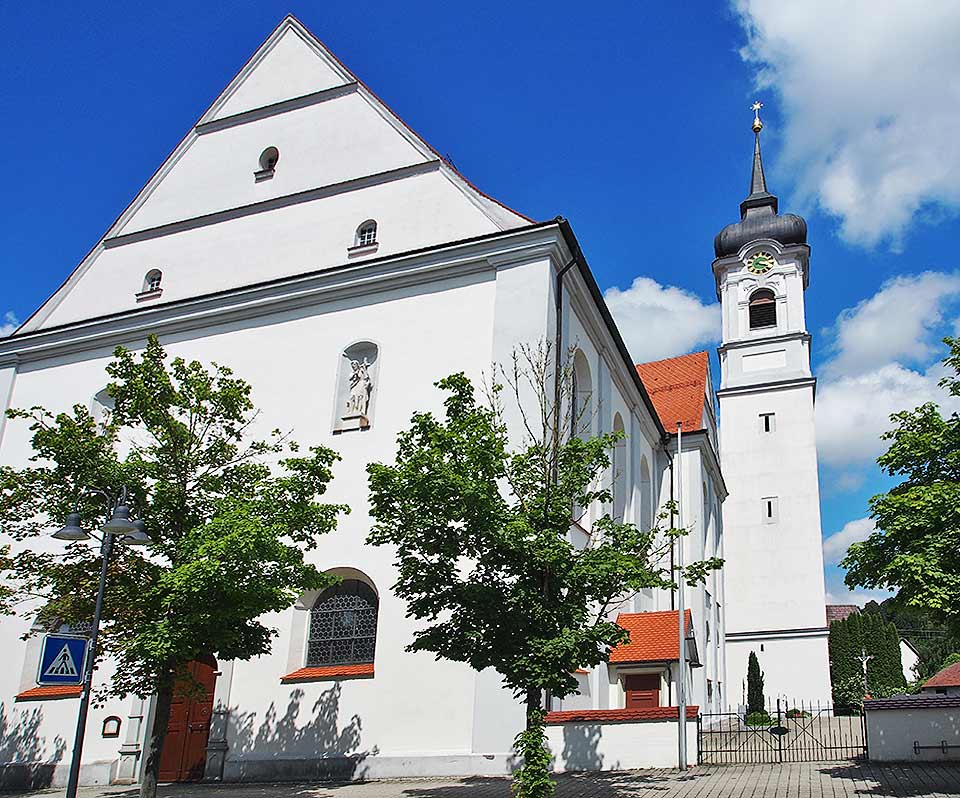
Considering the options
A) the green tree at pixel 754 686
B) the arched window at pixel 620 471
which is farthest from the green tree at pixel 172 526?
the green tree at pixel 754 686

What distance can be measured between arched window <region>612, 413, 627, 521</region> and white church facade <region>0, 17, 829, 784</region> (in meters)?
0.10

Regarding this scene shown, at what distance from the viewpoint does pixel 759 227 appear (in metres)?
53.2

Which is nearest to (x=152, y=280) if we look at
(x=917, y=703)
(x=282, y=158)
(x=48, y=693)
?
(x=282, y=158)

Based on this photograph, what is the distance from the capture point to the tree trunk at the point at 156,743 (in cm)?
1238

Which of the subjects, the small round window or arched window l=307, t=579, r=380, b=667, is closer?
arched window l=307, t=579, r=380, b=667

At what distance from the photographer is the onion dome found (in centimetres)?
5203

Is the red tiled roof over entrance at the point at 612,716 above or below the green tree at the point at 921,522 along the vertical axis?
below

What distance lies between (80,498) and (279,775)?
20.9 feet

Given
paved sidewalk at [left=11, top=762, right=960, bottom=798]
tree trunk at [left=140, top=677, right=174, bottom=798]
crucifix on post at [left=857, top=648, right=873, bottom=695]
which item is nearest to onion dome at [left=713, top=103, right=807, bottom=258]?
crucifix on post at [left=857, top=648, right=873, bottom=695]

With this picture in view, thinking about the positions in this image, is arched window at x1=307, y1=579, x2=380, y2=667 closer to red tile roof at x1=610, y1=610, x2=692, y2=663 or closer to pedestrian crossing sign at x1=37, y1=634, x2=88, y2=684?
red tile roof at x1=610, y1=610, x2=692, y2=663

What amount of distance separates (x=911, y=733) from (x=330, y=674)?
10.2 meters

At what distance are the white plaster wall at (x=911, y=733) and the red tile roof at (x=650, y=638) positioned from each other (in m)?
4.57

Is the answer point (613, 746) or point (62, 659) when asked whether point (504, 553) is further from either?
point (613, 746)

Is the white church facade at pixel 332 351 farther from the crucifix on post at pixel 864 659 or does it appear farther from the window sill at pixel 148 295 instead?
the crucifix on post at pixel 864 659
